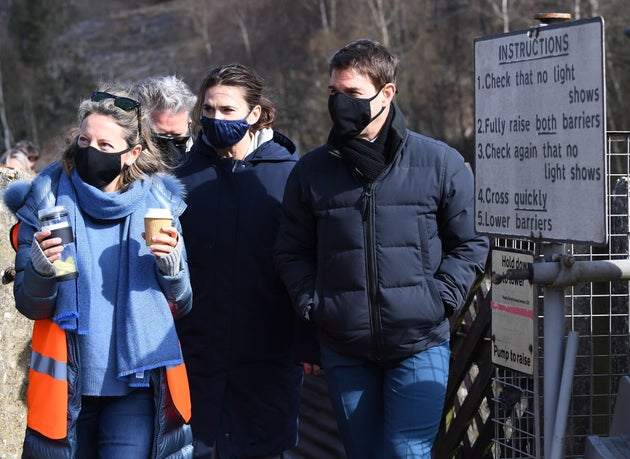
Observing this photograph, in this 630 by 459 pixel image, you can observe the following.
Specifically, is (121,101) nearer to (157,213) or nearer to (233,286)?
(157,213)

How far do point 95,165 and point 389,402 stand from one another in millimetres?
1302

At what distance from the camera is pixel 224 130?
4008mm

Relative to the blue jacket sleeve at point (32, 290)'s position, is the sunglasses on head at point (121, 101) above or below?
above

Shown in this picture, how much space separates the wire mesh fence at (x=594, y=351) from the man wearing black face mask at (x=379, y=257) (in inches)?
15.6

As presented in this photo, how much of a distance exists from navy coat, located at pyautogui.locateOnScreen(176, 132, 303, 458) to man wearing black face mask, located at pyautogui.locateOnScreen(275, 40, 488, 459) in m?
0.30

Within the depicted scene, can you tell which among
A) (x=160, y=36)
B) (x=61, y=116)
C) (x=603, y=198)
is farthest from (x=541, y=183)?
(x=160, y=36)

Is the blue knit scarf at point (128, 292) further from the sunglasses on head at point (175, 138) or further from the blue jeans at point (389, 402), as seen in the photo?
the sunglasses on head at point (175, 138)

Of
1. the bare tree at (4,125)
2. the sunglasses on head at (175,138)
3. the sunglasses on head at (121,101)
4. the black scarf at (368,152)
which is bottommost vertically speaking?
the black scarf at (368,152)

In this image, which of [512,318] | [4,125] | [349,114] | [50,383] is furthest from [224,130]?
[4,125]

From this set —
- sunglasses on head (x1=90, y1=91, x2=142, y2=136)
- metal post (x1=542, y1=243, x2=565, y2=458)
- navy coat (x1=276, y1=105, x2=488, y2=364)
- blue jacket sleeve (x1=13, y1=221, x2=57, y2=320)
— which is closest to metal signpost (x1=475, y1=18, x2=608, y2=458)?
metal post (x1=542, y1=243, x2=565, y2=458)

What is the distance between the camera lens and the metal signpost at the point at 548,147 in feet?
9.18

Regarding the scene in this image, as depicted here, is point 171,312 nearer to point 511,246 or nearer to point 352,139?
point 352,139

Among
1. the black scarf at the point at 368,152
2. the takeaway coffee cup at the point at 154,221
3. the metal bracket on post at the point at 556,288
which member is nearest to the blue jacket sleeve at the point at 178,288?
the takeaway coffee cup at the point at 154,221

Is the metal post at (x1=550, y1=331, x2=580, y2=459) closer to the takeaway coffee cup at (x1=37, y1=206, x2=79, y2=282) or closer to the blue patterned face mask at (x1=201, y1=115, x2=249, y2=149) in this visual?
the takeaway coffee cup at (x1=37, y1=206, x2=79, y2=282)
